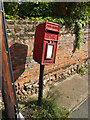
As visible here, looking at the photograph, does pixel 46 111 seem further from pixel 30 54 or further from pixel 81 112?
pixel 30 54

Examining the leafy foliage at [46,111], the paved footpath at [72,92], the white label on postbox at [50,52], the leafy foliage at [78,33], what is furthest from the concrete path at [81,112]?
the leafy foliage at [78,33]

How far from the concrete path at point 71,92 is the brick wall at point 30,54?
1.24 feet

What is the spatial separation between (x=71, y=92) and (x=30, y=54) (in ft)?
6.76

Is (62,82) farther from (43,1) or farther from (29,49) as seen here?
(43,1)

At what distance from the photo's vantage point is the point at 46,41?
225 cm

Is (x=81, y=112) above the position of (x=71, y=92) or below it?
below

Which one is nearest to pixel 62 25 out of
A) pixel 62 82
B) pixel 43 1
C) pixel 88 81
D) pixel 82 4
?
pixel 82 4

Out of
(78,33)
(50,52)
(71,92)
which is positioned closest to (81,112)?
(71,92)

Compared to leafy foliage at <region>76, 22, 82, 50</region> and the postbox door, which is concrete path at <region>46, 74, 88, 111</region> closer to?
Answer: the postbox door

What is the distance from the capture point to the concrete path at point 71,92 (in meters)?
3.11

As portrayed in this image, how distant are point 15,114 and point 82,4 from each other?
4660mm

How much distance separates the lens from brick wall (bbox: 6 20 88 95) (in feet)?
9.01

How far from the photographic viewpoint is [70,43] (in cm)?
423

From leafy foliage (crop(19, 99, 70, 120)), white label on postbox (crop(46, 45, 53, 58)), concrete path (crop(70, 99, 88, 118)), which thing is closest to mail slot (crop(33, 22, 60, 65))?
white label on postbox (crop(46, 45, 53, 58))
